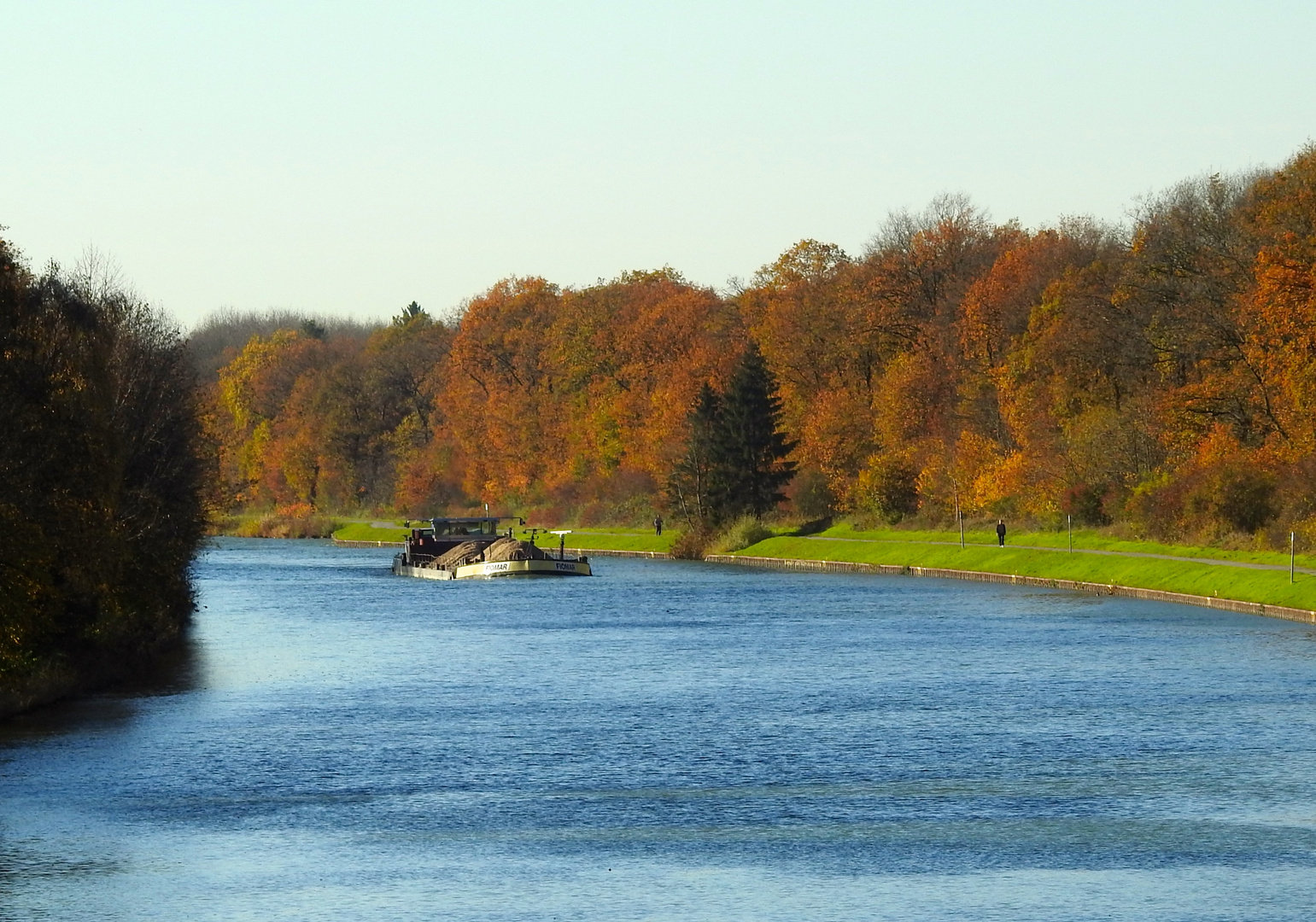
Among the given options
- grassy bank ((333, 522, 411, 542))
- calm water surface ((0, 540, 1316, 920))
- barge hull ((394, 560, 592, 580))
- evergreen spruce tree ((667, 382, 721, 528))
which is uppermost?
evergreen spruce tree ((667, 382, 721, 528))

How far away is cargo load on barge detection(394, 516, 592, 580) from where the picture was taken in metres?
87.8

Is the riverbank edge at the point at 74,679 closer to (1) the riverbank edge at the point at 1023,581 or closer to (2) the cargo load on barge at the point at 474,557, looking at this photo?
(1) the riverbank edge at the point at 1023,581

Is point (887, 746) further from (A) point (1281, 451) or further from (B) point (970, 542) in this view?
(B) point (970, 542)

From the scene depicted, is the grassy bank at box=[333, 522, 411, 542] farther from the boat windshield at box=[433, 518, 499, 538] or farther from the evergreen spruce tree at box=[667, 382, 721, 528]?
the evergreen spruce tree at box=[667, 382, 721, 528]

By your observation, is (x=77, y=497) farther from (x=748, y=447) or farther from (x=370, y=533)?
(x=370, y=533)

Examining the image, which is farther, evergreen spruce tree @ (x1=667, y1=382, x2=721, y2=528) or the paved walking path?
evergreen spruce tree @ (x1=667, y1=382, x2=721, y2=528)

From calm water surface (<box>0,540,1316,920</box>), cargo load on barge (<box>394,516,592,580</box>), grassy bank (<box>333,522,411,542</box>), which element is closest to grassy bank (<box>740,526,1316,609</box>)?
calm water surface (<box>0,540,1316,920</box>)

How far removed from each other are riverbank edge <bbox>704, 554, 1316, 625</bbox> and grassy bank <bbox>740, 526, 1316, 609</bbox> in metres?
0.23

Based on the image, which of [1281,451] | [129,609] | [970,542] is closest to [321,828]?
[129,609]

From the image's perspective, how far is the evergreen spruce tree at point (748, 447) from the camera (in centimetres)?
9962

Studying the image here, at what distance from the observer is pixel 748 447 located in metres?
99.6

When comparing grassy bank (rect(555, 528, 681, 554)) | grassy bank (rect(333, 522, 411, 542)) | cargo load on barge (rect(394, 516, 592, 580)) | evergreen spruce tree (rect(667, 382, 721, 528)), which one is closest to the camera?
cargo load on barge (rect(394, 516, 592, 580))

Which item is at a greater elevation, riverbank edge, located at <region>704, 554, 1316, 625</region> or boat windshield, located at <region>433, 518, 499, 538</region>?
boat windshield, located at <region>433, 518, 499, 538</region>

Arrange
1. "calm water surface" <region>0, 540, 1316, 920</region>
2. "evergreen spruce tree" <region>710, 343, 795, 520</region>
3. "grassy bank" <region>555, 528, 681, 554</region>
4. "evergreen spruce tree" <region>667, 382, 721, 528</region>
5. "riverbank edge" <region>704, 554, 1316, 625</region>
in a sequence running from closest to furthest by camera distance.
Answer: "calm water surface" <region>0, 540, 1316, 920</region>
"riverbank edge" <region>704, 554, 1316, 625</region>
"evergreen spruce tree" <region>710, 343, 795, 520</region>
"evergreen spruce tree" <region>667, 382, 721, 528</region>
"grassy bank" <region>555, 528, 681, 554</region>
